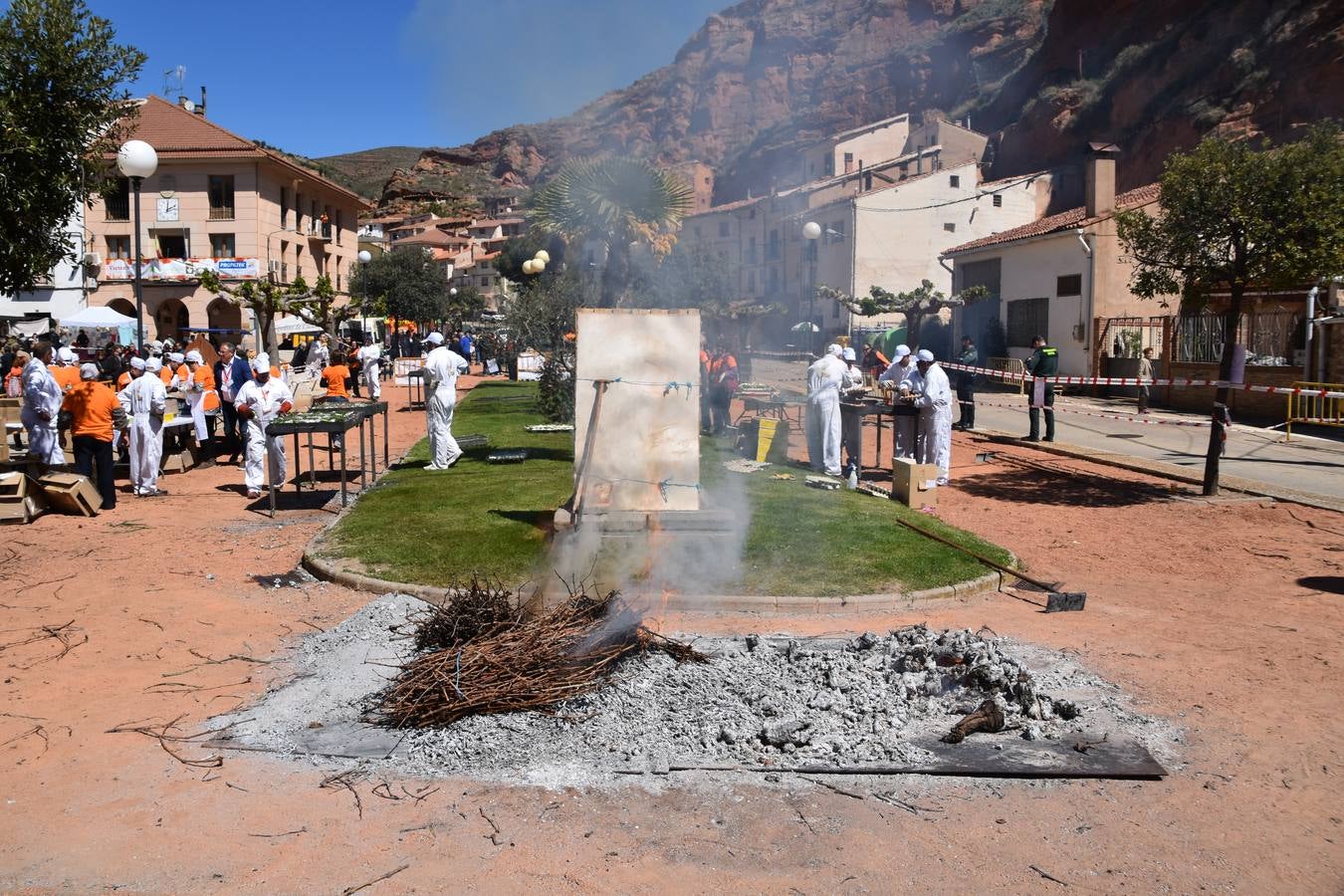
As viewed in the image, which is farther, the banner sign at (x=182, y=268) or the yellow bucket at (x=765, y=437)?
the banner sign at (x=182, y=268)

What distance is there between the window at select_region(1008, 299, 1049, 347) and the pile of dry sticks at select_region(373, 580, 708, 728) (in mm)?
26181

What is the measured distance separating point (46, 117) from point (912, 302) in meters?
24.5

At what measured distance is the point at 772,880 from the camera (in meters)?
3.96

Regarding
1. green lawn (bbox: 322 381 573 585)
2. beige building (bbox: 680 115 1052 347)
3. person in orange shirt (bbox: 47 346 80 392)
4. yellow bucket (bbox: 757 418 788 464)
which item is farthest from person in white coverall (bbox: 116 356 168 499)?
beige building (bbox: 680 115 1052 347)

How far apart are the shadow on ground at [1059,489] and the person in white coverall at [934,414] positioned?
0.52 metres

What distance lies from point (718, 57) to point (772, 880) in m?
8.31

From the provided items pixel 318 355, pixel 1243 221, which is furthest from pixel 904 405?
pixel 318 355

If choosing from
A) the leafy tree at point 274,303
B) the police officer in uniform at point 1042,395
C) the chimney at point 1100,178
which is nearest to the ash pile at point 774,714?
the police officer in uniform at point 1042,395

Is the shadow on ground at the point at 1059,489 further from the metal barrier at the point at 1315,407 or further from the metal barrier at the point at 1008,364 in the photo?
the metal barrier at the point at 1008,364

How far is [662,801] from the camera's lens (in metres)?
4.60

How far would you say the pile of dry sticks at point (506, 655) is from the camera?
17.7 ft

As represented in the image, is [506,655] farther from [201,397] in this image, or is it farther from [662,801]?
[201,397]

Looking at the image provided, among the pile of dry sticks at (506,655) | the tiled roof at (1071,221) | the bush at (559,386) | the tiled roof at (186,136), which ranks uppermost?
the tiled roof at (186,136)

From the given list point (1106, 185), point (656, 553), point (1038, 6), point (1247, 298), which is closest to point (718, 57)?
point (656, 553)
